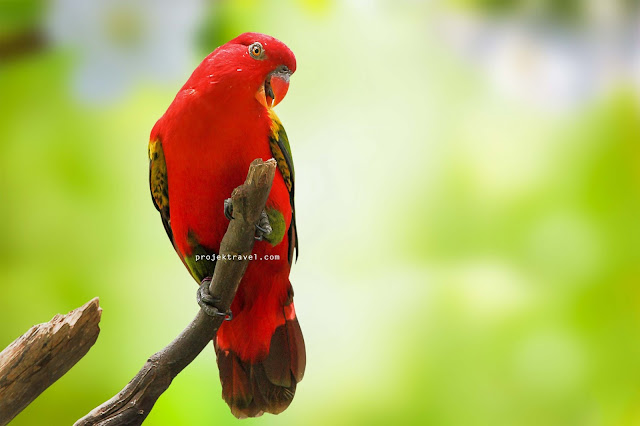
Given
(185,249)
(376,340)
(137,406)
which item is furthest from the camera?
(376,340)

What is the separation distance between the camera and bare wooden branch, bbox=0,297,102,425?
1271mm

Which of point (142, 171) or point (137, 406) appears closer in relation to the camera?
point (137, 406)

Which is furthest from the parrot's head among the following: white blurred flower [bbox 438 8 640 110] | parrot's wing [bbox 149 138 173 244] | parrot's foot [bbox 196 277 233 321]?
white blurred flower [bbox 438 8 640 110]

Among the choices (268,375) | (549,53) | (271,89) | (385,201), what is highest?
(549,53)

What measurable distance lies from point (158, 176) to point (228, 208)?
0.90ft

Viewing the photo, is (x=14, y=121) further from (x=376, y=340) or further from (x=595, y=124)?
(x=595, y=124)

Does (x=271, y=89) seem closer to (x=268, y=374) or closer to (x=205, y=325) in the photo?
(x=205, y=325)

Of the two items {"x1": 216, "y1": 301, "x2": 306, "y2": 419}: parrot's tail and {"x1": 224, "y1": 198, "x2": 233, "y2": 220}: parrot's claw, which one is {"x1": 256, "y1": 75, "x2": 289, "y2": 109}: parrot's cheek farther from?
{"x1": 216, "y1": 301, "x2": 306, "y2": 419}: parrot's tail

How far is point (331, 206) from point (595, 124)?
1.00 m

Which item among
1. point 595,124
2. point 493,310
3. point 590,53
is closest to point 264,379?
point 493,310

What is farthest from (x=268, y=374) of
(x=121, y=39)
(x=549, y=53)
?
(x=549, y=53)

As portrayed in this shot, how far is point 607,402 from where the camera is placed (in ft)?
6.59

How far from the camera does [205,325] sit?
141 centimetres

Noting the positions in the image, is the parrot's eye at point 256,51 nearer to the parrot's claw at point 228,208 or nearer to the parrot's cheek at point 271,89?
→ the parrot's cheek at point 271,89
